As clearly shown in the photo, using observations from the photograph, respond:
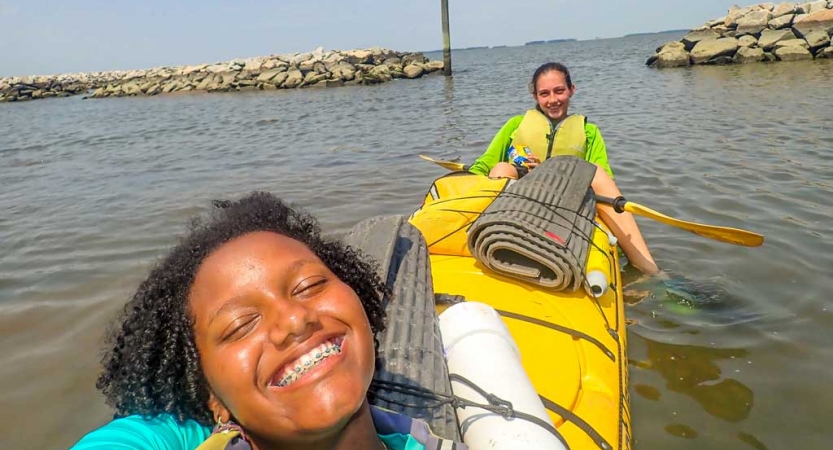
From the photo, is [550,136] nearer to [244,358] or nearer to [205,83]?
[244,358]

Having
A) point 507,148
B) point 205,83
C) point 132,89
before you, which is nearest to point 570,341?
point 507,148

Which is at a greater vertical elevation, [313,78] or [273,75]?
[273,75]

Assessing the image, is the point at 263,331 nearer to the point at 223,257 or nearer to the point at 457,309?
the point at 223,257

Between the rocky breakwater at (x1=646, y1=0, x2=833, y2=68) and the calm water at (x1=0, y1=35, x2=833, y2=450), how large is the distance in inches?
219

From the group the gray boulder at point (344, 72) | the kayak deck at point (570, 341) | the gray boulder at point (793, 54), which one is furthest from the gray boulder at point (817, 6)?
the kayak deck at point (570, 341)

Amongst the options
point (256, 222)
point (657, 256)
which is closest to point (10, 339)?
point (256, 222)

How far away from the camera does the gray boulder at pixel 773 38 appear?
20.0 metres

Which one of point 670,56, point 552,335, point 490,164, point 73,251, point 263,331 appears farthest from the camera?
point 670,56

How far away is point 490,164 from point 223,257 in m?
3.68

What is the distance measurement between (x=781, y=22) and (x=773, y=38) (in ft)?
7.81

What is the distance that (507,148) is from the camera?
193 inches

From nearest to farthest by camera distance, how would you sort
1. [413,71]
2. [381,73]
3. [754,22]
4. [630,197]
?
[630,197] → [754,22] → [381,73] → [413,71]

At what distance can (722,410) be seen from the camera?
8.89 ft

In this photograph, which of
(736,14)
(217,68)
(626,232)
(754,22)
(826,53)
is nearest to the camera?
(626,232)
